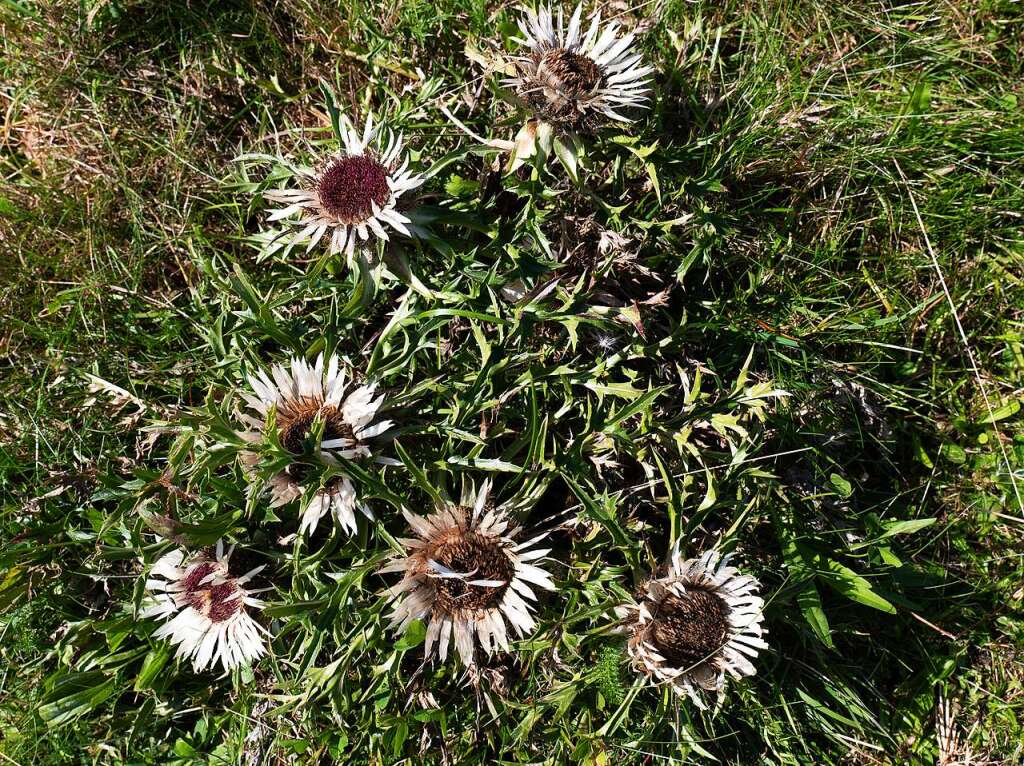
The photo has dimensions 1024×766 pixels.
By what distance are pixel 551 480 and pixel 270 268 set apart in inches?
40.9

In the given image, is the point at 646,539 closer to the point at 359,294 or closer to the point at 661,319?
the point at 661,319

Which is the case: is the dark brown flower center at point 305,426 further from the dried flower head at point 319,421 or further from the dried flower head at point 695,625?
the dried flower head at point 695,625

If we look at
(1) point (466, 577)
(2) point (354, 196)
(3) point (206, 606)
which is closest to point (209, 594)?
(3) point (206, 606)

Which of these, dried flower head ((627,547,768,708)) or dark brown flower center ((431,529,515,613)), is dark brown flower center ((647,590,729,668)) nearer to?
dried flower head ((627,547,768,708))

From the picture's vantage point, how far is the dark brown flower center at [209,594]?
6.10 ft

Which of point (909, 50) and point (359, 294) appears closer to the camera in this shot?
point (359, 294)

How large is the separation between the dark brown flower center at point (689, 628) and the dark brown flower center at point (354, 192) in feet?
3.81

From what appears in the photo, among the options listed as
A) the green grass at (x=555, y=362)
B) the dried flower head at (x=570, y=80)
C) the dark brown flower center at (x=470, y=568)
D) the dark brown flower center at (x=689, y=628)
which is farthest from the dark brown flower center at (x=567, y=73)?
the dark brown flower center at (x=689, y=628)

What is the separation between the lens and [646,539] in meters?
1.97

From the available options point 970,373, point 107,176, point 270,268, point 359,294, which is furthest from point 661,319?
point 107,176

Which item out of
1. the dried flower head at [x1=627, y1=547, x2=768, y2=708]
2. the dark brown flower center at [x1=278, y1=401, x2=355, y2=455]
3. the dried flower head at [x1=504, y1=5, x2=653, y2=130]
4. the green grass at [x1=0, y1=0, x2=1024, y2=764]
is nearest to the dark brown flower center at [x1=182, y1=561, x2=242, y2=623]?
the green grass at [x1=0, y1=0, x2=1024, y2=764]

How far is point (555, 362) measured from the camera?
79.8 inches

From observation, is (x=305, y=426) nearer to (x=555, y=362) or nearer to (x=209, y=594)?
(x=209, y=594)

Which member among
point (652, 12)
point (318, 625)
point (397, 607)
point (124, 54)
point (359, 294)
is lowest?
point (318, 625)
